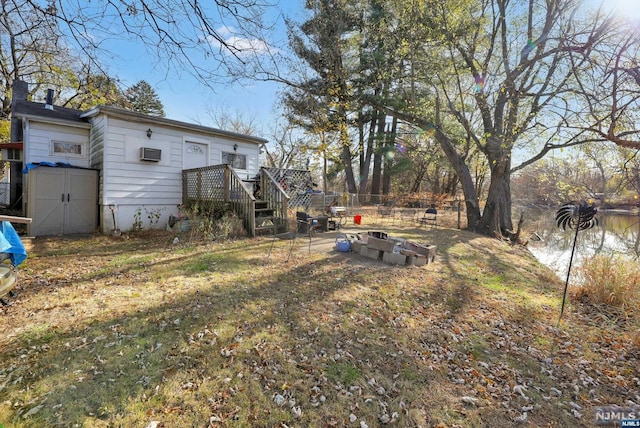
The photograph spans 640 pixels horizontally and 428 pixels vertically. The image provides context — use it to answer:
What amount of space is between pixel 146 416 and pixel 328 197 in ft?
38.5

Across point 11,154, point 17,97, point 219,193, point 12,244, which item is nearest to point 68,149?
point 17,97

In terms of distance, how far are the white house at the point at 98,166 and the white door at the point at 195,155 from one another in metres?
0.03

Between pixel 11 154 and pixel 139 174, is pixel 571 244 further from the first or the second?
pixel 11 154

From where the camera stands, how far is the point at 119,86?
319 cm

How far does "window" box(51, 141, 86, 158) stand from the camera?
7856 millimetres

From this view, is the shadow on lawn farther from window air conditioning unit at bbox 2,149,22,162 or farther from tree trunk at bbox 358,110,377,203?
tree trunk at bbox 358,110,377,203

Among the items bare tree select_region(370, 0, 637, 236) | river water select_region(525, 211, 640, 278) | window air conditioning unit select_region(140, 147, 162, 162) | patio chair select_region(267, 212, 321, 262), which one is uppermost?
bare tree select_region(370, 0, 637, 236)

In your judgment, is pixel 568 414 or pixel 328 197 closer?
pixel 568 414

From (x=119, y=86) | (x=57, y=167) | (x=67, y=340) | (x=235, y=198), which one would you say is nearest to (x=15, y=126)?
(x=57, y=167)

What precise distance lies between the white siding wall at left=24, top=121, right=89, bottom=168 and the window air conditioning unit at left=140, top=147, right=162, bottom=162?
6.37ft

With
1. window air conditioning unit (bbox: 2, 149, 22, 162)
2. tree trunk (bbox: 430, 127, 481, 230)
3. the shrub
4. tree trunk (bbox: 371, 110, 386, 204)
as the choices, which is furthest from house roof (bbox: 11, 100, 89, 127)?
tree trunk (bbox: 371, 110, 386, 204)

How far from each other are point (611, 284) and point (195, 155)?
10881 mm

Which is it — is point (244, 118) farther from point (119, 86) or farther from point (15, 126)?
point (119, 86)

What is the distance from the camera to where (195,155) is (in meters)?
9.33
